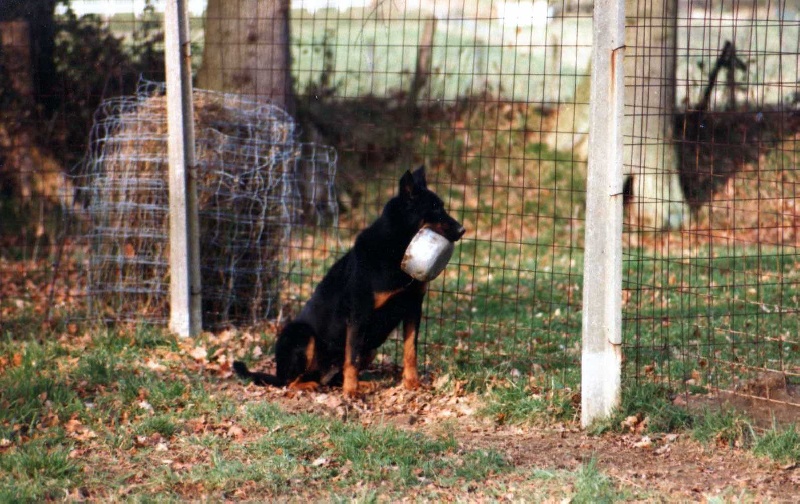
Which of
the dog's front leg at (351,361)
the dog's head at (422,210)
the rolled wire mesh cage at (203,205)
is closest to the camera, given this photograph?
the dog's head at (422,210)

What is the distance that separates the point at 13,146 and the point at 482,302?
5451 millimetres

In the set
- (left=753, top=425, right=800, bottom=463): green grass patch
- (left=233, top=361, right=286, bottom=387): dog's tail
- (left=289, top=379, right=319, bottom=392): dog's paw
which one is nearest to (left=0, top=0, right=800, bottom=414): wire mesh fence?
(left=753, top=425, right=800, bottom=463): green grass patch

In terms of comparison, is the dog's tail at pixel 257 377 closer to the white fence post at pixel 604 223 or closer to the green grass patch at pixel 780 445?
the white fence post at pixel 604 223

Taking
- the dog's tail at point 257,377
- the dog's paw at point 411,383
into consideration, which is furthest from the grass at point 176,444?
the dog's paw at point 411,383

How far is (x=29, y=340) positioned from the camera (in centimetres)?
712

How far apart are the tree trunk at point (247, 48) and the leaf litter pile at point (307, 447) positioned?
3047mm

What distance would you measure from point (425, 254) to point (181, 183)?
2767mm

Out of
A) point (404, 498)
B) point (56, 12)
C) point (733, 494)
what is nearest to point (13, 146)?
point (56, 12)

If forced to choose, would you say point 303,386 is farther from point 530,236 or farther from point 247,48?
point 530,236

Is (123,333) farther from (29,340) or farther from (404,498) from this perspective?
(404,498)

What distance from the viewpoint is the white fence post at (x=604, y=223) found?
15.6ft

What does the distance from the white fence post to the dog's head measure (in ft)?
3.59

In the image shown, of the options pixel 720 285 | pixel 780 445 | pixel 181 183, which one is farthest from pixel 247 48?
pixel 780 445

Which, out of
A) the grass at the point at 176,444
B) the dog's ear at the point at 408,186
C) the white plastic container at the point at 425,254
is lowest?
the grass at the point at 176,444
